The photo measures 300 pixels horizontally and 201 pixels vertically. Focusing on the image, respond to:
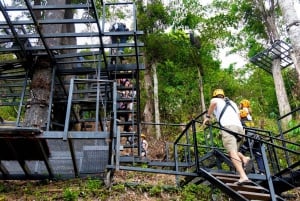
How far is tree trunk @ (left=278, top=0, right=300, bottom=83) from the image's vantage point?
25.0 ft

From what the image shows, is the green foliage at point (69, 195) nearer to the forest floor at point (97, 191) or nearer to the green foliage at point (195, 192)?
the forest floor at point (97, 191)

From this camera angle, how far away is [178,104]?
64.3 feet

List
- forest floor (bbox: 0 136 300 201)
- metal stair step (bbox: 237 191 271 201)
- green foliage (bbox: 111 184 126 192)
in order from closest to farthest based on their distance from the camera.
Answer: metal stair step (bbox: 237 191 271 201) → forest floor (bbox: 0 136 300 201) → green foliage (bbox: 111 184 126 192)

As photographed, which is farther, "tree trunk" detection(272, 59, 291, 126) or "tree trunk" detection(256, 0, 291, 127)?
"tree trunk" detection(256, 0, 291, 127)

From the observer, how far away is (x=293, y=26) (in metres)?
7.89

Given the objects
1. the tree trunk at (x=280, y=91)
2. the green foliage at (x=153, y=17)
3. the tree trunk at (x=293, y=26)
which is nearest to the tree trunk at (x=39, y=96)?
the tree trunk at (x=293, y=26)

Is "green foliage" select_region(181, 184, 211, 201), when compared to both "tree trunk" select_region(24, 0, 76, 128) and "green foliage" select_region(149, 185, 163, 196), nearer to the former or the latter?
"green foliage" select_region(149, 185, 163, 196)

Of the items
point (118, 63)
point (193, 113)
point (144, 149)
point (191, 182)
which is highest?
point (193, 113)

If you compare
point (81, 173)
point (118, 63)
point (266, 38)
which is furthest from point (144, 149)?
point (266, 38)

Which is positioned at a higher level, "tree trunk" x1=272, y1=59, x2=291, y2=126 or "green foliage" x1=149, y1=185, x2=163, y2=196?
"tree trunk" x1=272, y1=59, x2=291, y2=126

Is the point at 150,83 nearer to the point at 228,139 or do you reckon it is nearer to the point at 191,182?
the point at 191,182

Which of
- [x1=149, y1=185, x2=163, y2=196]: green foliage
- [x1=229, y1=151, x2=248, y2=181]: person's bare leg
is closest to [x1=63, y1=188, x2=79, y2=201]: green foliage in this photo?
[x1=149, y1=185, x2=163, y2=196]: green foliage

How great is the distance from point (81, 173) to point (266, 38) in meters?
14.2

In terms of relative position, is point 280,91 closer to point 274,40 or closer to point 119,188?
point 274,40
